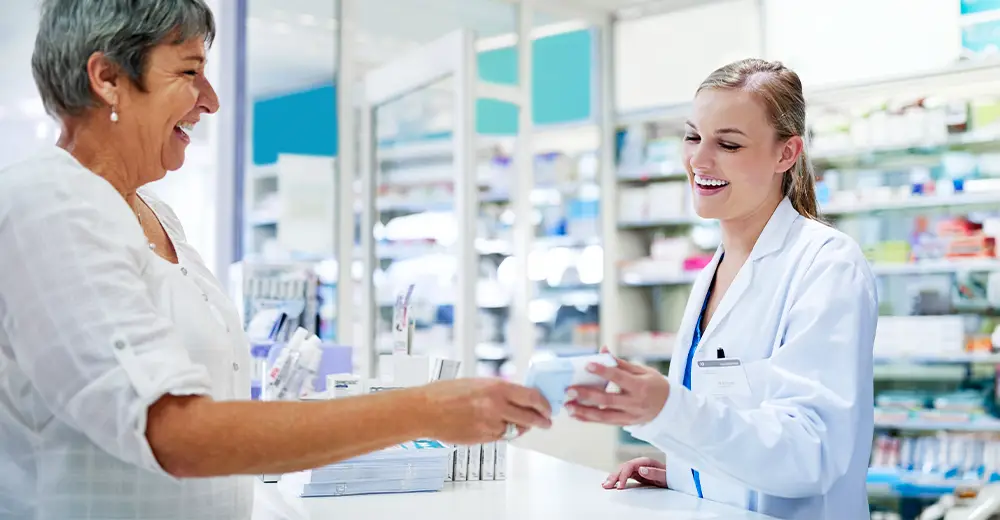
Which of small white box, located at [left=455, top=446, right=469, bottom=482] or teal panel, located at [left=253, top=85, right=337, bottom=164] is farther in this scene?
teal panel, located at [left=253, top=85, right=337, bottom=164]

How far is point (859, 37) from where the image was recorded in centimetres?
544

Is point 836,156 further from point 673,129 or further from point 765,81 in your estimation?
point 765,81

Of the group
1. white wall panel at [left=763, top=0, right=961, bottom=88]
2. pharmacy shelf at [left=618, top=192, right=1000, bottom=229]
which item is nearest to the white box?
pharmacy shelf at [left=618, top=192, right=1000, bottom=229]

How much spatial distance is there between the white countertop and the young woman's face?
666 millimetres

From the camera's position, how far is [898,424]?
5277mm

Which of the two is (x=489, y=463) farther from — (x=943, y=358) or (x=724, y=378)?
(x=943, y=358)

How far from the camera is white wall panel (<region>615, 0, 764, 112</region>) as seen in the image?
5996mm

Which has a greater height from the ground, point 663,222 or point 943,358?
point 663,222

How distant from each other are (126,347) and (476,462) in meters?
1.24

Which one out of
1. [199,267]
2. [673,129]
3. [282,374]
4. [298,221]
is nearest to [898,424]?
[673,129]

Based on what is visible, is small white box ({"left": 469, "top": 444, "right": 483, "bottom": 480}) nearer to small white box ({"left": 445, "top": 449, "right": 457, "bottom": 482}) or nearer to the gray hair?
small white box ({"left": 445, "top": 449, "right": 457, "bottom": 482})

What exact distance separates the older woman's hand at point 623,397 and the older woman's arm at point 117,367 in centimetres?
42

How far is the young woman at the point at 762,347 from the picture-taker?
64.4 inches

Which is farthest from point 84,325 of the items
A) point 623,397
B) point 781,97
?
point 781,97
